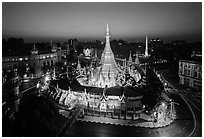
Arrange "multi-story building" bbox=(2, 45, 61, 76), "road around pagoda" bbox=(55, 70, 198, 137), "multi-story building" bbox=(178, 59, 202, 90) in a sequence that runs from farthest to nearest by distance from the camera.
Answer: "multi-story building" bbox=(2, 45, 61, 76) < "multi-story building" bbox=(178, 59, 202, 90) < "road around pagoda" bbox=(55, 70, 198, 137)

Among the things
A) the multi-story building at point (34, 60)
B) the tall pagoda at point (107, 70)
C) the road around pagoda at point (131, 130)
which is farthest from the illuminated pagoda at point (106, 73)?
the multi-story building at point (34, 60)

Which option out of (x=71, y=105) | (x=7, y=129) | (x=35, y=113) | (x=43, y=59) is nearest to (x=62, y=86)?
(x=71, y=105)

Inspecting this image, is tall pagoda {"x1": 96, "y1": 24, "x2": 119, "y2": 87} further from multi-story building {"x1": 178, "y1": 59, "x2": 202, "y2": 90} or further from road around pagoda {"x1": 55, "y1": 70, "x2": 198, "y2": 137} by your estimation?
multi-story building {"x1": 178, "y1": 59, "x2": 202, "y2": 90}

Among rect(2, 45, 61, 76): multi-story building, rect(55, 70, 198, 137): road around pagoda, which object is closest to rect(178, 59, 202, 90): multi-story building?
rect(55, 70, 198, 137): road around pagoda

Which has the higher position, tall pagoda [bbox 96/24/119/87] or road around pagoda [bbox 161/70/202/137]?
tall pagoda [bbox 96/24/119/87]

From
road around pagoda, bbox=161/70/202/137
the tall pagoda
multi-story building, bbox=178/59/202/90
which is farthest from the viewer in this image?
multi-story building, bbox=178/59/202/90

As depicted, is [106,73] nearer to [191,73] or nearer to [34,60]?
[191,73]

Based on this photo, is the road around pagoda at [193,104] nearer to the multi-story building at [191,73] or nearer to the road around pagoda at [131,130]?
the road around pagoda at [131,130]

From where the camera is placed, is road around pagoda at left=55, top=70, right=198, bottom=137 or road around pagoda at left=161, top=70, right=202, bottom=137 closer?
road around pagoda at left=55, top=70, right=198, bottom=137
